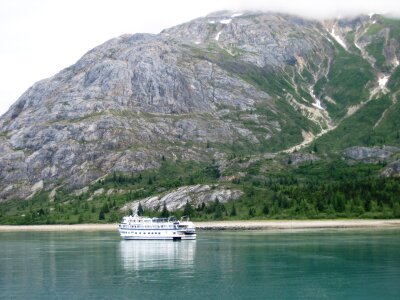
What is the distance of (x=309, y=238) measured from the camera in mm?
169375

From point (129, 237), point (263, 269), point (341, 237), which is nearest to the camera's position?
point (263, 269)

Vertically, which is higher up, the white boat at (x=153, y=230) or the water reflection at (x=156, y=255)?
the white boat at (x=153, y=230)

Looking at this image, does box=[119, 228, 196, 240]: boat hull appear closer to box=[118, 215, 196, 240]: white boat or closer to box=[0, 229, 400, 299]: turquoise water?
box=[118, 215, 196, 240]: white boat

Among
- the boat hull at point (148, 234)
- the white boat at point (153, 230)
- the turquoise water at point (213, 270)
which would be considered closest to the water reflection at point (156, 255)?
the turquoise water at point (213, 270)

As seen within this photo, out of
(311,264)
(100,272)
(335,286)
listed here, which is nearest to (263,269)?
(311,264)

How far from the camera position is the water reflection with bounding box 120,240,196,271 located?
120 metres

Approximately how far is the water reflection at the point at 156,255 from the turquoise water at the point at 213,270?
231mm

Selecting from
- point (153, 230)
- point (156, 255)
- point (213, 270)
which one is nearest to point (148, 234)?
point (153, 230)

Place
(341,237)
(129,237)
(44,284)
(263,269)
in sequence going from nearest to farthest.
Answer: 1. (44,284)
2. (263,269)
3. (341,237)
4. (129,237)

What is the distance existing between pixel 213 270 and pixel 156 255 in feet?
124

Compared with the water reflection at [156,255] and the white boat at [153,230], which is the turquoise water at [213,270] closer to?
the water reflection at [156,255]

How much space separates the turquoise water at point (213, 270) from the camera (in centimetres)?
8512

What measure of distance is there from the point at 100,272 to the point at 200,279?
72.7 feet

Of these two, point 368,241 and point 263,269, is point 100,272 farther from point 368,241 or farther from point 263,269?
point 368,241
